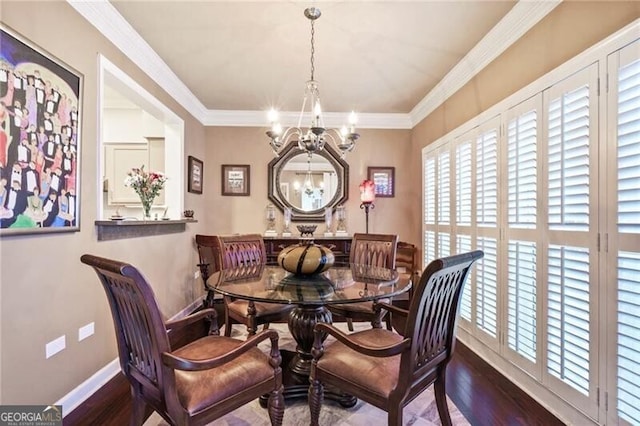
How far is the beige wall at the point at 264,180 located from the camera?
4480 millimetres

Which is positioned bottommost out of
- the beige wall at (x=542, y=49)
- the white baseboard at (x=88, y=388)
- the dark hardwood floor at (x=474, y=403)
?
the dark hardwood floor at (x=474, y=403)

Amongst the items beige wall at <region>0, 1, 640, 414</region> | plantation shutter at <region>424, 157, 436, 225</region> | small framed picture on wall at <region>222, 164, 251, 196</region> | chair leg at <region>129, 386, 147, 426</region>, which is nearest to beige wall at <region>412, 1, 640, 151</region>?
beige wall at <region>0, 1, 640, 414</region>

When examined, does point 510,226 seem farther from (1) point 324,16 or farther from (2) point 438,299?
(1) point 324,16

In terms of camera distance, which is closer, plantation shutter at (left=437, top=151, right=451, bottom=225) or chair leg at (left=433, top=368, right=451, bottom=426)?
chair leg at (left=433, top=368, right=451, bottom=426)

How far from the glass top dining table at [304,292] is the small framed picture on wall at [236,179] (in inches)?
84.5

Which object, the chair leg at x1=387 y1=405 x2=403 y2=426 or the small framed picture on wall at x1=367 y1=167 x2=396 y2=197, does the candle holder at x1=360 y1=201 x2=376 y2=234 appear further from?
the chair leg at x1=387 y1=405 x2=403 y2=426

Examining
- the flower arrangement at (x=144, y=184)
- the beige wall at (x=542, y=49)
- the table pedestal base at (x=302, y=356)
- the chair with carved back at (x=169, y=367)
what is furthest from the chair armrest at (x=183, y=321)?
the beige wall at (x=542, y=49)

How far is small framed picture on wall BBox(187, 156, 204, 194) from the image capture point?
3922mm

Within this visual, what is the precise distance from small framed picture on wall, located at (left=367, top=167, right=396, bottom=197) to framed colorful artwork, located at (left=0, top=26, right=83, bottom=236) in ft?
11.4

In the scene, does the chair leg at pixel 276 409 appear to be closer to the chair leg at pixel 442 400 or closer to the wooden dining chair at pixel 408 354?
the wooden dining chair at pixel 408 354

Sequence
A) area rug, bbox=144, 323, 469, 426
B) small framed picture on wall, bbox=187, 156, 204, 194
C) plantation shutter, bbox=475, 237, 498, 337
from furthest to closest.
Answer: small framed picture on wall, bbox=187, 156, 204, 194 → plantation shutter, bbox=475, 237, 498, 337 → area rug, bbox=144, 323, 469, 426

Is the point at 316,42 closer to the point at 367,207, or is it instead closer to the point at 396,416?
the point at 367,207

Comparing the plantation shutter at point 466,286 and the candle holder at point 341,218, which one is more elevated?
the candle holder at point 341,218

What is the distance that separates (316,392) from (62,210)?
1811 mm
